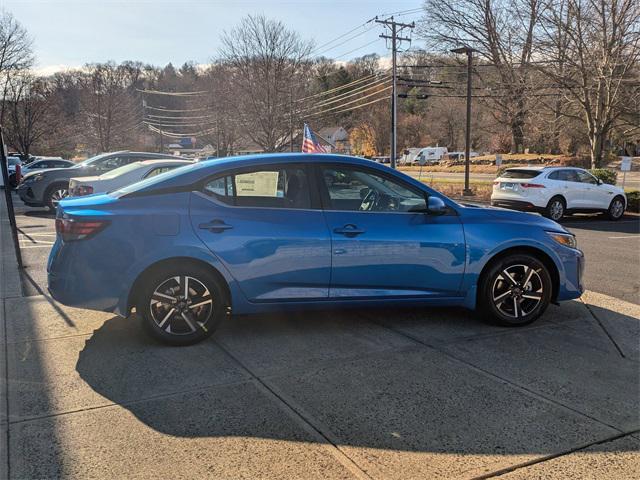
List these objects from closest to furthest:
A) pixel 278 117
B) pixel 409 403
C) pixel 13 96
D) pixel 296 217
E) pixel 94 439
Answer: pixel 94 439, pixel 409 403, pixel 296 217, pixel 278 117, pixel 13 96

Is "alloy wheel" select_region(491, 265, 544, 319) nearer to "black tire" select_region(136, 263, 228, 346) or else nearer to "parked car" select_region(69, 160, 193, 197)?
"black tire" select_region(136, 263, 228, 346)

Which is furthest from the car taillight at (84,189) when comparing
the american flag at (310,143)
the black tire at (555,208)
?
the black tire at (555,208)

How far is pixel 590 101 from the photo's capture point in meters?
24.2

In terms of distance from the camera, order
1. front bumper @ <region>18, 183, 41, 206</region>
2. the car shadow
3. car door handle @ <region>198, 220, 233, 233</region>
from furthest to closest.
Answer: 1. front bumper @ <region>18, 183, 41, 206</region>
2. car door handle @ <region>198, 220, 233, 233</region>
3. the car shadow

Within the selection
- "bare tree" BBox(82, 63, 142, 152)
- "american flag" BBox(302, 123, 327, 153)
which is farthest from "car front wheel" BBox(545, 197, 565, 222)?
"bare tree" BBox(82, 63, 142, 152)

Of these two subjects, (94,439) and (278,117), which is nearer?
(94,439)

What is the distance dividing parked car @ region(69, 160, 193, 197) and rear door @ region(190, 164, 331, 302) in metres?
5.65

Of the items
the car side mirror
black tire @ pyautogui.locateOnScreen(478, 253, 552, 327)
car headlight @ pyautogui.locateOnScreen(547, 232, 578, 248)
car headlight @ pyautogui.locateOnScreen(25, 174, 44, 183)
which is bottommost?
black tire @ pyautogui.locateOnScreen(478, 253, 552, 327)

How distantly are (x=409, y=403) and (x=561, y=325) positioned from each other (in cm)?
236

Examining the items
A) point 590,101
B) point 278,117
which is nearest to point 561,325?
point 590,101

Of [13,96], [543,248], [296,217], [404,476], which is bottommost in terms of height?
[404,476]

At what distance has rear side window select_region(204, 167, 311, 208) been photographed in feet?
14.8

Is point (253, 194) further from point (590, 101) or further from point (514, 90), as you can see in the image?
point (514, 90)

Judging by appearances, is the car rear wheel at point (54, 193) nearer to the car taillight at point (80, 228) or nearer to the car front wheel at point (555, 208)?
the car taillight at point (80, 228)
